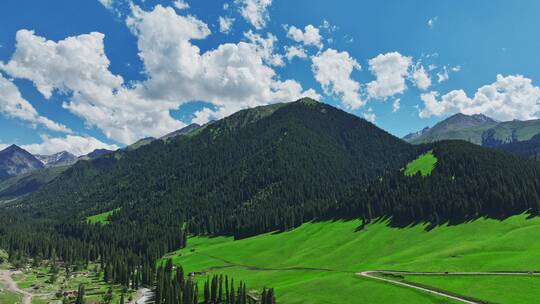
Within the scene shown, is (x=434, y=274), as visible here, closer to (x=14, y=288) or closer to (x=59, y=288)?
(x=59, y=288)

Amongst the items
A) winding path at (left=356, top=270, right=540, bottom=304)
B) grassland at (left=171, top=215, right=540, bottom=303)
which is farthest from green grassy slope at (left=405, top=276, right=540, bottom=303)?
winding path at (left=356, top=270, right=540, bottom=304)

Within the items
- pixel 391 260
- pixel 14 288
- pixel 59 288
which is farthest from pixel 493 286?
pixel 14 288

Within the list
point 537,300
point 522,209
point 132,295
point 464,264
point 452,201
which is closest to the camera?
point 537,300

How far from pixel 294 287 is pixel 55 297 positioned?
104 m

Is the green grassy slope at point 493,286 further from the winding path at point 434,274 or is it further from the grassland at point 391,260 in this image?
the winding path at point 434,274

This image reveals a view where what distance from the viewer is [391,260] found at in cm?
14512

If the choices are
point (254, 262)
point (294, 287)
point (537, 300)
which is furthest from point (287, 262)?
point (537, 300)

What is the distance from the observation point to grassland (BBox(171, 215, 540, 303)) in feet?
354

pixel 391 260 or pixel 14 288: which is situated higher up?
pixel 391 260

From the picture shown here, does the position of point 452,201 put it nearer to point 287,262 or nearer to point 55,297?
point 287,262

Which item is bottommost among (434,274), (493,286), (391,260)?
(493,286)

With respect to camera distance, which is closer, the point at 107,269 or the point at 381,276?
the point at 381,276

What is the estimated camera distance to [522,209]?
174250 millimetres

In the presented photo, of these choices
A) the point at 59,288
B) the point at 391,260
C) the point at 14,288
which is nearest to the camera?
the point at 391,260
